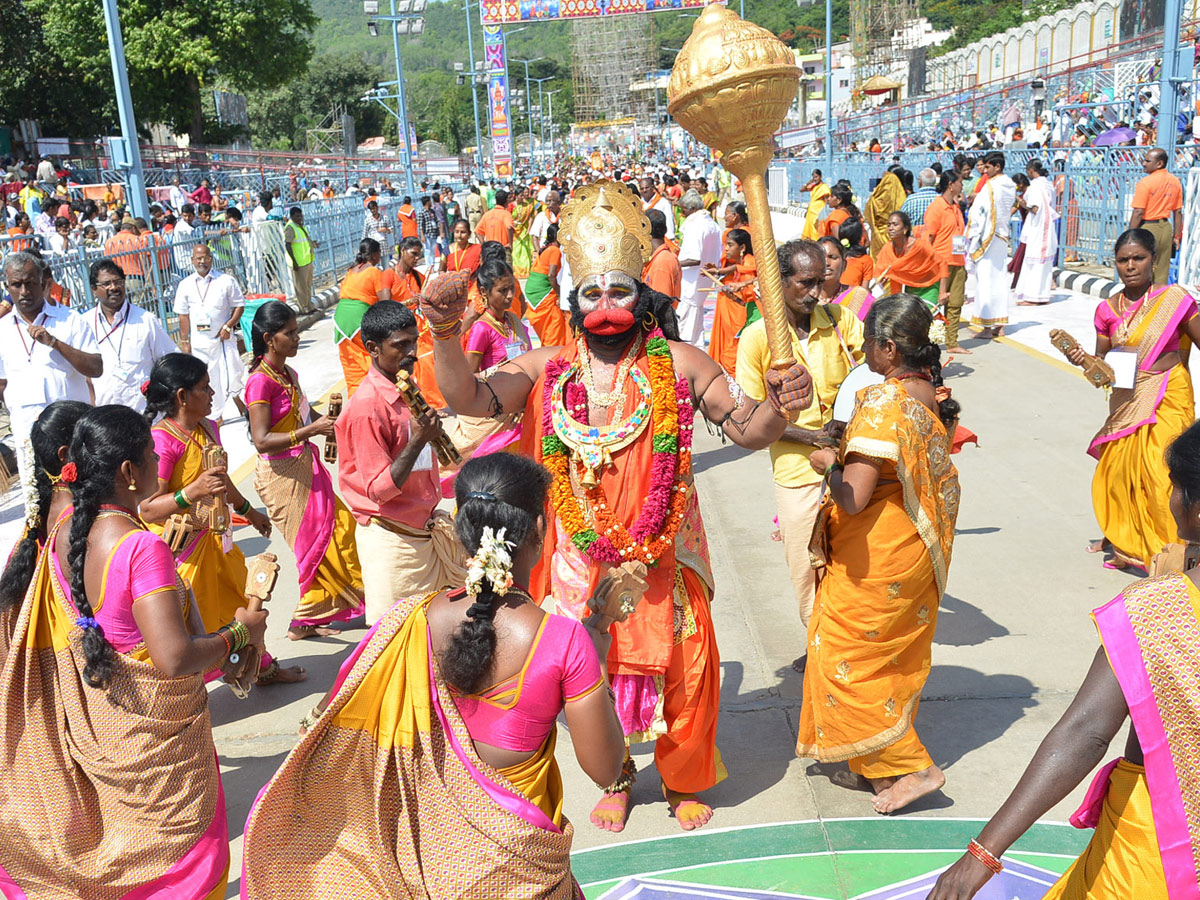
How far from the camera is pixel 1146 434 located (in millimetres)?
5758

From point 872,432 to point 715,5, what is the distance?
4.77 feet

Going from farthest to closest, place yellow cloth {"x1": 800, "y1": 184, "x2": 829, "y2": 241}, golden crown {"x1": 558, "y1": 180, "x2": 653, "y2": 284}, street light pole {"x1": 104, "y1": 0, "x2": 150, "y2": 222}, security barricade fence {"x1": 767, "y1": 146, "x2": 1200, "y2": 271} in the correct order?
security barricade fence {"x1": 767, "y1": 146, "x2": 1200, "y2": 271} → street light pole {"x1": 104, "y1": 0, "x2": 150, "y2": 222} → yellow cloth {"x1": 800, "y1": 184, "x2": 829, "y2": 241} → golden crown {"x1": 558, "y1": 180, "x2": 653, "y2": 284}

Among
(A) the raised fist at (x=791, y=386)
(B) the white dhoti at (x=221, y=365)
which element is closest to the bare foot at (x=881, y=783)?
(A) the raised fist at (x=791, y=386)

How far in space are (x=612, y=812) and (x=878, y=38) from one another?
7393cm

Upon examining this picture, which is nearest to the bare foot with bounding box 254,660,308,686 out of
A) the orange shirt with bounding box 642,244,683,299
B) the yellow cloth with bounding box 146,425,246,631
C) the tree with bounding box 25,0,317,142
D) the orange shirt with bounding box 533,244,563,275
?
the yellow cloth with bounding box 146,425,246,631

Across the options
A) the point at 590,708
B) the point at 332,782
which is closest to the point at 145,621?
the point at 332,782

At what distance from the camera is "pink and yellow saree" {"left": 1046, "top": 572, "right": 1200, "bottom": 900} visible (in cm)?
204

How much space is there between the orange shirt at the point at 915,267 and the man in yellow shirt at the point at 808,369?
537 cm

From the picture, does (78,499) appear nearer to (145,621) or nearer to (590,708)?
(145,621)

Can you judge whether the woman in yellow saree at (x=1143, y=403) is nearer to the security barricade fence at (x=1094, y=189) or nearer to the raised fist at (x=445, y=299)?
the raised fist at (x=445, y=299)

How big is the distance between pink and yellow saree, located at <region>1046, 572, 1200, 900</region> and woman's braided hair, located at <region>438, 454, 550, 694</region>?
1.24 meters

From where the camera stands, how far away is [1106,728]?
2.14m

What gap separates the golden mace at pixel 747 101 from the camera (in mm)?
3070

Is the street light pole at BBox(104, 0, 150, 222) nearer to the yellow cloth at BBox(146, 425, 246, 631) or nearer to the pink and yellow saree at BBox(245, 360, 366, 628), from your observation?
the pink and yellow saree at BBox(245, 360, 366, 628)
